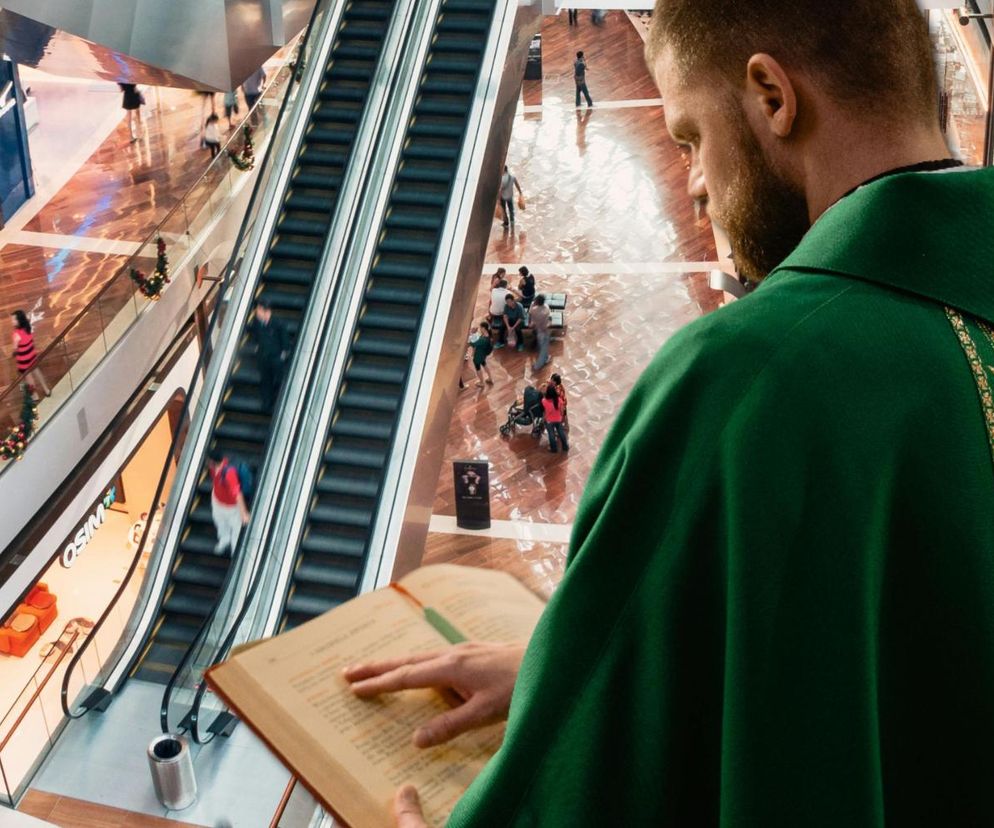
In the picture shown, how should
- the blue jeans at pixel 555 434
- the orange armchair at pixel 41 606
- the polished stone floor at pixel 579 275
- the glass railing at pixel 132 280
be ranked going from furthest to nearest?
the blue jeans at pixel 555 434, the orange armchair at pixel 41 606, the polished stone floor at pixel 579 275, the glass railing at pixel 132 280

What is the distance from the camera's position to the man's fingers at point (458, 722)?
1.18 metres

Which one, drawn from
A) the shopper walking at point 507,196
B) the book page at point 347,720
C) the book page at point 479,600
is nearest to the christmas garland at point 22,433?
the shopper walking at point 507,196

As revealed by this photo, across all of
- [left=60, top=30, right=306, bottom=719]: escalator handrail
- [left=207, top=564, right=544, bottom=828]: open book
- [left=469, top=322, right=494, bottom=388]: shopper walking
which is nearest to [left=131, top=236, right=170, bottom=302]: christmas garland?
[left=60, top=30, right=306, bottom=719]: escalator handrail

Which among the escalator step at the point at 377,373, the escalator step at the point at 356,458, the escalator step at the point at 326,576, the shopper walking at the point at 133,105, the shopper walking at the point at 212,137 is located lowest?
the escalator step at the point at 326,576

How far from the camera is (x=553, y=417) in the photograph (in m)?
13.0

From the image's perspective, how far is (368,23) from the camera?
1325 cm

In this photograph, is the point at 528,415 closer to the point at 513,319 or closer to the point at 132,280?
the point at 513,319

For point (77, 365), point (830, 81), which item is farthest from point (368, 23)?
point (830, 81)

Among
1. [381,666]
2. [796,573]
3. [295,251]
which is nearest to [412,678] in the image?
[381,666]

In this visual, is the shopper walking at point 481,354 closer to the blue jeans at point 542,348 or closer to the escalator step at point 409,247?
the blue jeans at point 542,348

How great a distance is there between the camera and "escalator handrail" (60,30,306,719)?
966 centimetres

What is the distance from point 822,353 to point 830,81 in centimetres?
25

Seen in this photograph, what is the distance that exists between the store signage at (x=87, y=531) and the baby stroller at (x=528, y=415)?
399 centimetres

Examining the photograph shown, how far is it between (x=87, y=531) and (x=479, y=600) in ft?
39.6
